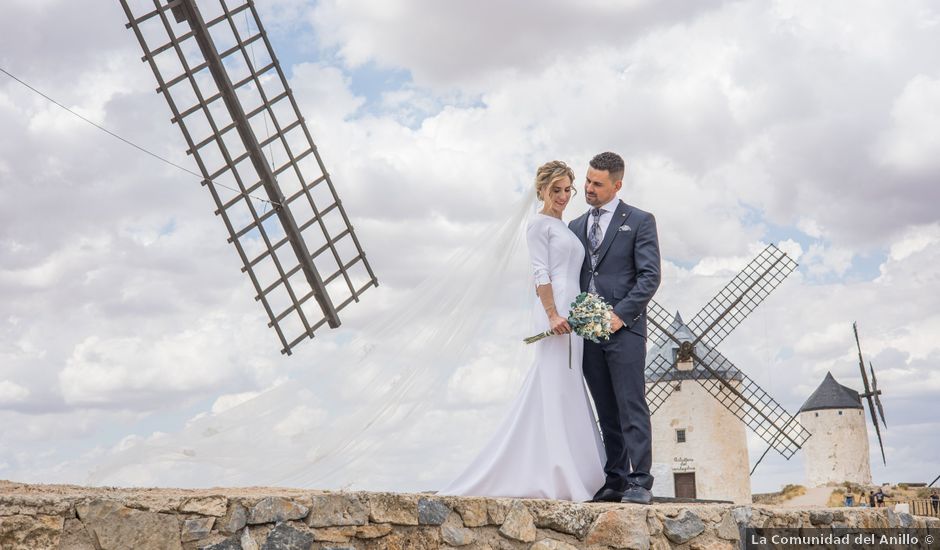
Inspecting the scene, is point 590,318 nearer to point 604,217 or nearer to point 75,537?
point 604,217

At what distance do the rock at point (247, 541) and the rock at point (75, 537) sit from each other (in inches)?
20.5

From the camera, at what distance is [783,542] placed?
4.86 m

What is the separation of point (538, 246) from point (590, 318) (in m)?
0.54

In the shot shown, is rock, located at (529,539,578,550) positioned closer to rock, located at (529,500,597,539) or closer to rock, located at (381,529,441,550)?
rock, located at (529,500,597,539)

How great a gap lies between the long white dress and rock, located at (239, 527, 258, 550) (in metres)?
1.34

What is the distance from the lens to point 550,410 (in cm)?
460

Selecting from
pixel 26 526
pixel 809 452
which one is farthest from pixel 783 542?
pixel 809 452

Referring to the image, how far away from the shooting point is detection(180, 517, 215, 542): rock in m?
3.23

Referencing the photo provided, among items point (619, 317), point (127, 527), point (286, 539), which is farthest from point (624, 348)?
point (127, 527)

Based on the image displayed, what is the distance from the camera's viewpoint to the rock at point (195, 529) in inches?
127

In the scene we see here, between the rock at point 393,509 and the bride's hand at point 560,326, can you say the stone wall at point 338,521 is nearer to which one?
the rock at point 393,509

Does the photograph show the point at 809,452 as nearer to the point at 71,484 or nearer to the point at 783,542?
the point at 783,542

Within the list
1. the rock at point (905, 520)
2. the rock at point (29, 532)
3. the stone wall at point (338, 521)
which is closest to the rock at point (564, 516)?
the stone wall at point (338, 521)

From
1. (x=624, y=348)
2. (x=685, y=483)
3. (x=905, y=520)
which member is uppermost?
(x=685, y=483)
